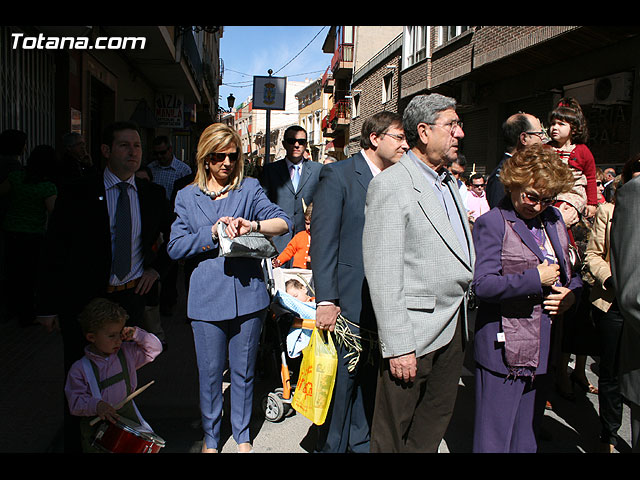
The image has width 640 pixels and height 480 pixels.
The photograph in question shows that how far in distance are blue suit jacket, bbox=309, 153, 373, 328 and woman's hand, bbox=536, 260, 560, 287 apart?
3.27ft

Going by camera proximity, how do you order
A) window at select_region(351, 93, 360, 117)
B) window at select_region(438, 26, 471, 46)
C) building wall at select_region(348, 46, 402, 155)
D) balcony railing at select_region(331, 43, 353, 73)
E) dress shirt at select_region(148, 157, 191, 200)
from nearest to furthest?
dress shirt at select_region(148, 157, 191, 200), window at select_region(438, 26, 471, 46), building wall at select_region(348, 46, 402, 155), window at select_region(351, 93, 360, 117), balcony railing at select_region(331, 43, 353, 73)

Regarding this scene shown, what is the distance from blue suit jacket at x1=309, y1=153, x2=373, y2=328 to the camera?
130 inches

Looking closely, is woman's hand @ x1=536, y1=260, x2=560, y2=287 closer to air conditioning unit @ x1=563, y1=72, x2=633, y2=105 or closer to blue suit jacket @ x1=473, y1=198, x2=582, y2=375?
blue suit jacket @ x1=473, y1=198, x2=582, y2=375

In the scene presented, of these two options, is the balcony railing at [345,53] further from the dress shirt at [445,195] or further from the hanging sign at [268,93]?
the dress shirt at [445,195]

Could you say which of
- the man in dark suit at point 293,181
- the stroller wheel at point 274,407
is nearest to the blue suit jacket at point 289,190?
the man in dark suit at point 293,181

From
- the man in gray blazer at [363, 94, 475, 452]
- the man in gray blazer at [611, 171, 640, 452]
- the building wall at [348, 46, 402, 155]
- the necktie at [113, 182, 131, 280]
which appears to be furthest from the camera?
the building wall at [348, 46, 402, 155]

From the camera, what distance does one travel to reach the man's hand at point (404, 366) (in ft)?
8.82

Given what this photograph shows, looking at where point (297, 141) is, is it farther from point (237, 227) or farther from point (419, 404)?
point (419, 404)

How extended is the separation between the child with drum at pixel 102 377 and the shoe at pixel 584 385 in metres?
3.92

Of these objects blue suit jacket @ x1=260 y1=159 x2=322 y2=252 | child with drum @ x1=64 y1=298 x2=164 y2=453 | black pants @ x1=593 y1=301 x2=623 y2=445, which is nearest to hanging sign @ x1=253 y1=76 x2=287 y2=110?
blue suit jacket @ x1=260 y1=159 x2=322 y2=252

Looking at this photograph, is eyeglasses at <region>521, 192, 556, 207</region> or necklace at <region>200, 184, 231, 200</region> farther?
necklace at <region>200, 184, 231, 200</region>

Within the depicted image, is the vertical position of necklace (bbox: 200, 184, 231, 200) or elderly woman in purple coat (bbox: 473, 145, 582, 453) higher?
necklace (bbox: 200, 184, 231, 200)

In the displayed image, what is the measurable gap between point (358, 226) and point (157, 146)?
461 cm
